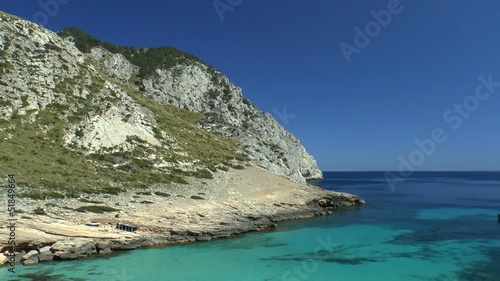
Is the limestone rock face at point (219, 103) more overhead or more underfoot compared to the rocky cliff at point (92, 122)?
more overhead

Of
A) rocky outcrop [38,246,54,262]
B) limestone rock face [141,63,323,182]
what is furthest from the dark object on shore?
limestone rock face [141,63,323,182]

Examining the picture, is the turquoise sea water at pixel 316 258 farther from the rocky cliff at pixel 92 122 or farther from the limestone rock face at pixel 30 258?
the rocky cliff at pixel 92 122

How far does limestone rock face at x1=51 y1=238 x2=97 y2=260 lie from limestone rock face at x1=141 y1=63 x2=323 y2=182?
62002 millimetres

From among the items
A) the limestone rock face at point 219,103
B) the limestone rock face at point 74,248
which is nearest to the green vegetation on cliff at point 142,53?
the limestone rock face at point 219,103

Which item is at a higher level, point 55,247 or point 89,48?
point 89,48

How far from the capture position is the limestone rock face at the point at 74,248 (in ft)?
90.1

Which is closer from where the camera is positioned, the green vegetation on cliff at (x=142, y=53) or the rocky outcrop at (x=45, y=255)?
the rocky outcrop at (x=45, y=255)

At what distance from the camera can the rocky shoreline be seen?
2791 cm

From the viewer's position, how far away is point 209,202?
44.8 metres

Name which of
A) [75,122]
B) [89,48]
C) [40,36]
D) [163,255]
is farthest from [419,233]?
[89,48]

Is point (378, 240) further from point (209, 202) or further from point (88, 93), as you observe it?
point (88, 93)

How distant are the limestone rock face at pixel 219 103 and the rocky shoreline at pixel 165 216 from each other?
3421 centimetres

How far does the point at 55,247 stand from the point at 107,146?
96.5 ft

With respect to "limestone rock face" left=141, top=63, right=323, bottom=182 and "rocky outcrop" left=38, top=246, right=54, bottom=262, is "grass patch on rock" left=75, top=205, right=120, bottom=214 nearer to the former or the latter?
"rocky outcrop" left=38, top=246, right=54, bottom=262
